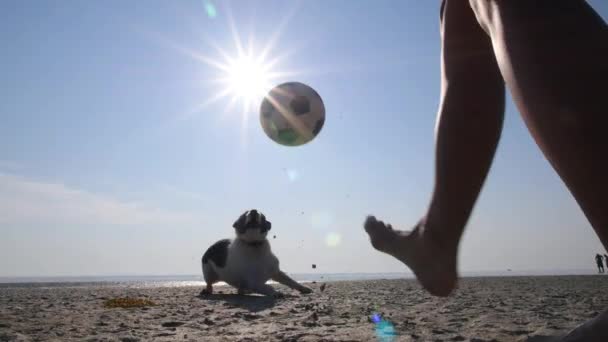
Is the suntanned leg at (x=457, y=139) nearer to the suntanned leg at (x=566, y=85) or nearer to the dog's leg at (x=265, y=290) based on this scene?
the suntanned leg at (x=566, y=85)

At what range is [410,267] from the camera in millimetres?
2229

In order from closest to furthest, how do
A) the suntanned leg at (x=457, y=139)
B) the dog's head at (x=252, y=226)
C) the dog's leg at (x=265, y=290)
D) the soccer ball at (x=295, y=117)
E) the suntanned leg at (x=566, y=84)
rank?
1. the suntanned leg at (x=566, y=84)
2. the suntanned leg at (x=457, y=139)
3. the soccer ball at (x=295, y=117)
4. the dog's leg at (x=265, y=290)
5. the dog's head at (x=252, y=226)

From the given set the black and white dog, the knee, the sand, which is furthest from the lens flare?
the black and white dog

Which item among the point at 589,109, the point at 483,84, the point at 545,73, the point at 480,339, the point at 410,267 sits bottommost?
the point at 480,339

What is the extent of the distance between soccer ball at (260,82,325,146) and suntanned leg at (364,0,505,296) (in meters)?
3.83

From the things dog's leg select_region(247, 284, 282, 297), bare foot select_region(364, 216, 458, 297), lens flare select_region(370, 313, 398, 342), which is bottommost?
lens flare select_region(370, 313, 398, 342)

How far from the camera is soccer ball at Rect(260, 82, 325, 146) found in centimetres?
596

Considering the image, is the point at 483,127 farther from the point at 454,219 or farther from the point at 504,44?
the point at 504,44

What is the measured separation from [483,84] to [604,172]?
3.38 ft

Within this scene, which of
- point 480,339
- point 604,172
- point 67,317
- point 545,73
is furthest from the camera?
A: point 67,317

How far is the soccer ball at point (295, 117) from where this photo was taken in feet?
19.6

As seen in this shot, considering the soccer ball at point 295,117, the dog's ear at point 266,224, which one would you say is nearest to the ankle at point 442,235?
the soccer ball at point 295,117

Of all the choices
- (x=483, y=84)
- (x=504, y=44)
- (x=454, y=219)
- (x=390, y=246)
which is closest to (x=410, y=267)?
(x=390, y=246)

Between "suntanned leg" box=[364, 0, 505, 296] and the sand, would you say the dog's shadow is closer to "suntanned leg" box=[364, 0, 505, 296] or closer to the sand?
the sand
